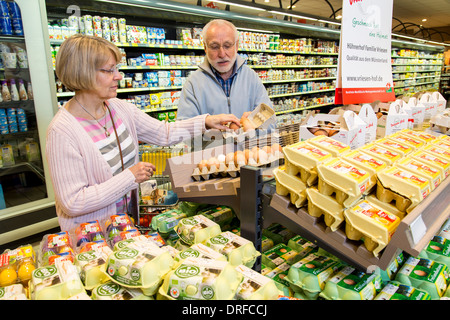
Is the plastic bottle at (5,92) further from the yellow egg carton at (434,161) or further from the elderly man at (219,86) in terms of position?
the yellow egg carton at (434,161)

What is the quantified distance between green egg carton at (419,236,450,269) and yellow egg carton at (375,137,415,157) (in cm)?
48

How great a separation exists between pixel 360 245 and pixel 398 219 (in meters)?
0.16

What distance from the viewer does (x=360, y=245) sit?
1.10 metres

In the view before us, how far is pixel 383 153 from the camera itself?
139cm

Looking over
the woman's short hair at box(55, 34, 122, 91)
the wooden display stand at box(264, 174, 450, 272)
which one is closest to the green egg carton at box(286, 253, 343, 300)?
the wooden display stand at box(264, 174, 450, 272)

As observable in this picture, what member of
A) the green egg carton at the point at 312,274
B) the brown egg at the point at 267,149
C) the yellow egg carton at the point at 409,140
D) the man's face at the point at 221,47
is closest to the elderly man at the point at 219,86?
the man's face at the point at 221,47

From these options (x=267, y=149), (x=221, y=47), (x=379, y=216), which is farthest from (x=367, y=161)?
(x=221, y=47)

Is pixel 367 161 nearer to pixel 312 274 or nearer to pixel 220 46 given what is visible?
pixel 312 274

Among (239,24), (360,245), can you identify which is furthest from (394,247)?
(239,24)

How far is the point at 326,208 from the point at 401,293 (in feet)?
1.51

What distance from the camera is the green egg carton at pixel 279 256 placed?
142cm

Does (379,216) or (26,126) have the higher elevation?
(26,126)

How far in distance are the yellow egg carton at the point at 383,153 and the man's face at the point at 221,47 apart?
144cm
